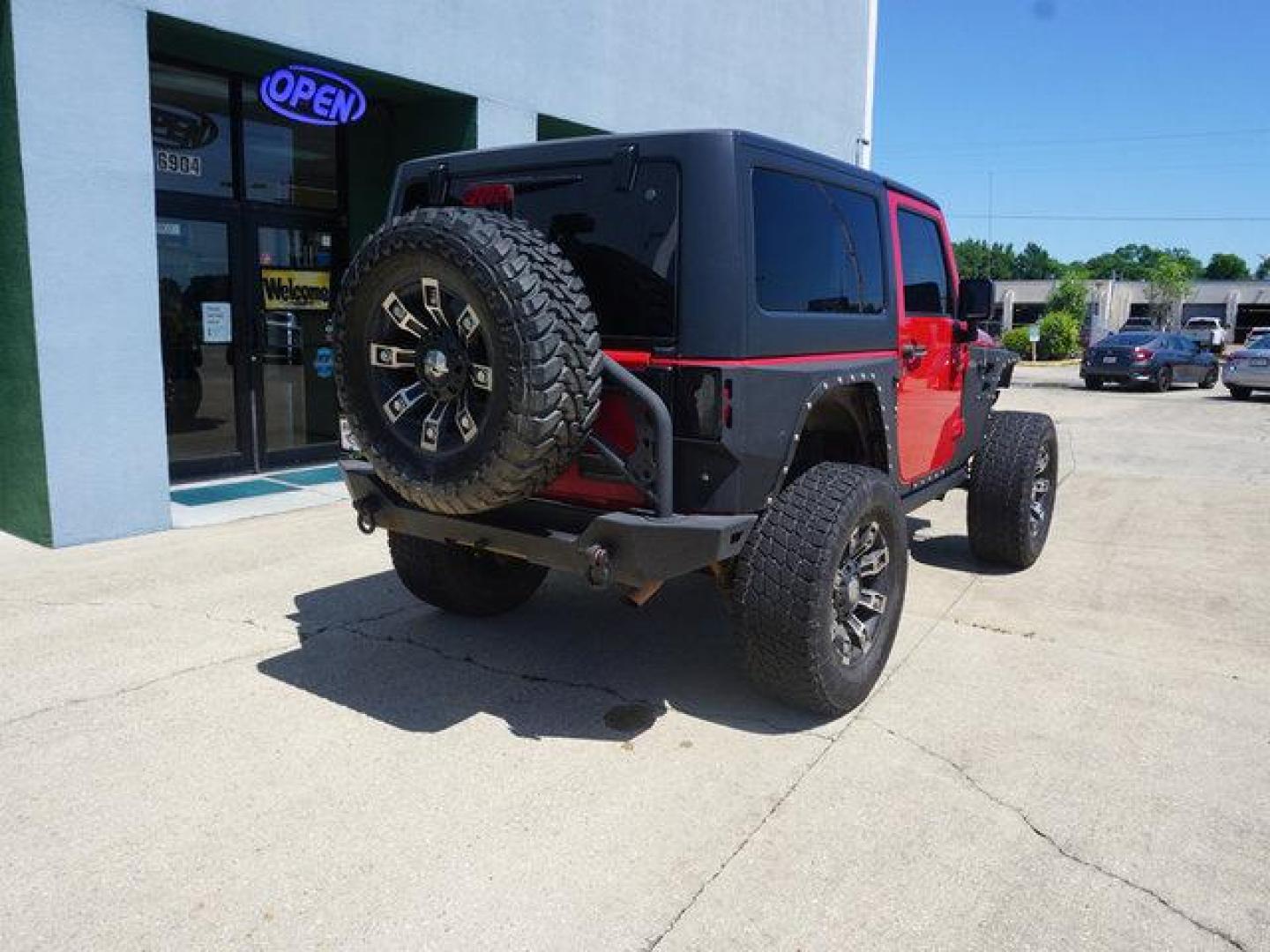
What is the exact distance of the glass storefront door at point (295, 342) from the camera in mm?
8695

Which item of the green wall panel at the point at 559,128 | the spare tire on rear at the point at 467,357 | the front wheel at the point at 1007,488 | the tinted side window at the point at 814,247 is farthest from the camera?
the green wall panel at the point at 559,128

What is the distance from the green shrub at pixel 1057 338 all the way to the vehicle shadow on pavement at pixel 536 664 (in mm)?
34546

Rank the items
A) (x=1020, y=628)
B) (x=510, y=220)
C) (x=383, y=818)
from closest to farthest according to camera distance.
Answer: (x=383, y=818), (x=510, y=220), (x=1020, y=628)

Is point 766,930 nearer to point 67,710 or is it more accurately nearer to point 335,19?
point 67,710

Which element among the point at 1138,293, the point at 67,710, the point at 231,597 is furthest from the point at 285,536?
the point at 1138,293

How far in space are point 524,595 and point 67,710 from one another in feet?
6.92

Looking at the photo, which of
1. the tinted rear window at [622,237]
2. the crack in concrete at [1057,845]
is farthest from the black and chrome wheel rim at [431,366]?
the crack in concrete at [1057,845]

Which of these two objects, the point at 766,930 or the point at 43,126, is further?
the point at 43,126

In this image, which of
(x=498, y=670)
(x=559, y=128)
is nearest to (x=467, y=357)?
(x=498, y=670)

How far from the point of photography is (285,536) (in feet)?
21.7

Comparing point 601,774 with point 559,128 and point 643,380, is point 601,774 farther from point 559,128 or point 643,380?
point 559,128

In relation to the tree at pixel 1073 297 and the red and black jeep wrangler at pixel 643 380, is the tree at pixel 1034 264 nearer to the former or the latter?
the tree at pixel 1073 297

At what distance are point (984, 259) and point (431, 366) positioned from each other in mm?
142244

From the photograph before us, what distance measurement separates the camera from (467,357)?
3232 millimetres
